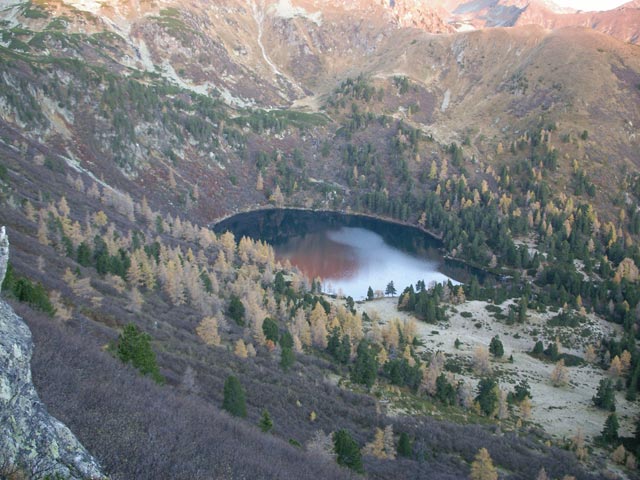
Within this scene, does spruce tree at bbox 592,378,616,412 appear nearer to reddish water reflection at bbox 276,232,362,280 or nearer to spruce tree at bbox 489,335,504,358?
spruce tree at bbox 489,335,504,358

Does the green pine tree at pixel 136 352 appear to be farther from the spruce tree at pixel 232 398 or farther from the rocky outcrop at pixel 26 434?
the rocky outcrop at pixel 26 434

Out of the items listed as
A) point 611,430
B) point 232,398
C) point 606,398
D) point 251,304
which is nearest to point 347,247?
point 251,304

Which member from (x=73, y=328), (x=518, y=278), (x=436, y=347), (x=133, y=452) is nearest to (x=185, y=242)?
(x=436, y=347)

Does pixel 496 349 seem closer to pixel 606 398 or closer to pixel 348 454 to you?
pixel 606 398

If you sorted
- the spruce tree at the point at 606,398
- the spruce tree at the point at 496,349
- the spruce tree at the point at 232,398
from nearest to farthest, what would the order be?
the spruce tree at the point at 232,398
the spruce tree at the point at 606,398
the spruce tree at the point at 496,349

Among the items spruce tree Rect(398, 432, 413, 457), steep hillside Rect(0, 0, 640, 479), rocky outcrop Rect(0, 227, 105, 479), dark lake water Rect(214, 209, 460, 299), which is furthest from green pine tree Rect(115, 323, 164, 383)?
dark lake water Rect(214, 209, 460, 299)

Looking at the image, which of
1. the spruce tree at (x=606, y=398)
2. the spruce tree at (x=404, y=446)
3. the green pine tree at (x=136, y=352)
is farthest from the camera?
the spruce tree at (x=606, y=398)

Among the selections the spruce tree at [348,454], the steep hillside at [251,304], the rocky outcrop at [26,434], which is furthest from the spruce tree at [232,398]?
the rocky outcrop at [26,434]

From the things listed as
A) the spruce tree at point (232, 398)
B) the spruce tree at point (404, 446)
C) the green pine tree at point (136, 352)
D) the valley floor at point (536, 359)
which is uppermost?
the green pine tree at point (136, 352)
